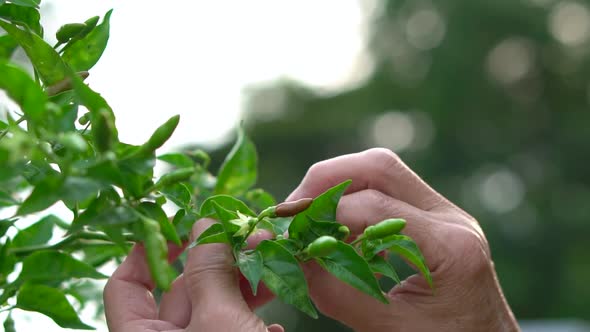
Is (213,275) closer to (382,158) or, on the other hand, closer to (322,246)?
(322,246)

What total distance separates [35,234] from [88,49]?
0.22 m

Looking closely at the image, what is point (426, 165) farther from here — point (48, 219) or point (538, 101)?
point (48, 219)

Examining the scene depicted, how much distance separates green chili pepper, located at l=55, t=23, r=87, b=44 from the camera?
0.80m

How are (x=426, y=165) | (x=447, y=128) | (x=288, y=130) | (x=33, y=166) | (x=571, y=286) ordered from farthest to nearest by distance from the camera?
(x=288, y=130) → (x=447, y=128) → (x=426, y=165) → (x=571, y=286) → (x=33, y=166)

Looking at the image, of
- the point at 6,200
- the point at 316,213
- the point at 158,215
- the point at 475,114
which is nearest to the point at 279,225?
the point at 316,213

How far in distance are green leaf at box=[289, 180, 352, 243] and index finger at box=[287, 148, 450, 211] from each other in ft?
0.89

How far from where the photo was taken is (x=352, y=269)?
791 mm

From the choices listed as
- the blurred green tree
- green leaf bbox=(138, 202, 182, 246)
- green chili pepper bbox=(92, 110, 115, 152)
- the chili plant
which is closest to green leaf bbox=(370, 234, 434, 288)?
the chili plant

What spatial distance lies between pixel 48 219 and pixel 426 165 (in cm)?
1606

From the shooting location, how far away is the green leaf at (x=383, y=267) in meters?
0.83

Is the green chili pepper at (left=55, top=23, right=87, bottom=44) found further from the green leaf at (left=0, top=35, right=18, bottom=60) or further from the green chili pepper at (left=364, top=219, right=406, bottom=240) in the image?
the green chili pepper at (left=364, top=219, right=406, bottom=240)

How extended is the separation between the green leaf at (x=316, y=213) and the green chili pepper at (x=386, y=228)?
51 millimetres

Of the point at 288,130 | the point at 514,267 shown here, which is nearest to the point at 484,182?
the point at 514,267

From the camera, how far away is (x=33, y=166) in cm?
73
